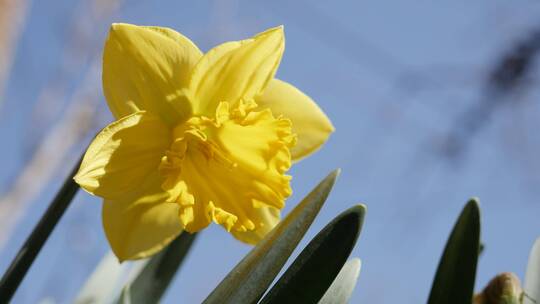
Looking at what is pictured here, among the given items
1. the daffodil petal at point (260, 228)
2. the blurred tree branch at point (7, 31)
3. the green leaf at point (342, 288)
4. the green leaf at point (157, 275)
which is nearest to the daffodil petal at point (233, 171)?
the daffodil petal at point (260, 228)

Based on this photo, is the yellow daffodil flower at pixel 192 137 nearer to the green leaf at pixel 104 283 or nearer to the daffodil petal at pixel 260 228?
the daffodil petal at pixel 260 228

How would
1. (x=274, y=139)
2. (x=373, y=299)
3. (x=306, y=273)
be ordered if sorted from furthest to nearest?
(x=373, y=299), (x=274, y=139), (x=306, y=273)

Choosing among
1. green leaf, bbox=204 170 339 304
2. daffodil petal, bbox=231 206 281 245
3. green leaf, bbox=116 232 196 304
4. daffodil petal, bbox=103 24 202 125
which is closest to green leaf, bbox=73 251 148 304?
green leaf, bbox=116 232 196 304

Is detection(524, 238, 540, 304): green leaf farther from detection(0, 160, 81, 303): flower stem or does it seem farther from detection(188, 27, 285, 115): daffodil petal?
detection(0, 160, 81, 303): flower stem

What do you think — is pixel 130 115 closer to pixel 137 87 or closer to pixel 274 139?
pixel 137 87

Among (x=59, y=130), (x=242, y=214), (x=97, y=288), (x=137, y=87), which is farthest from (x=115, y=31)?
(x=59, y=130)

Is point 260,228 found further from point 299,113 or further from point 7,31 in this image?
point 7,31
